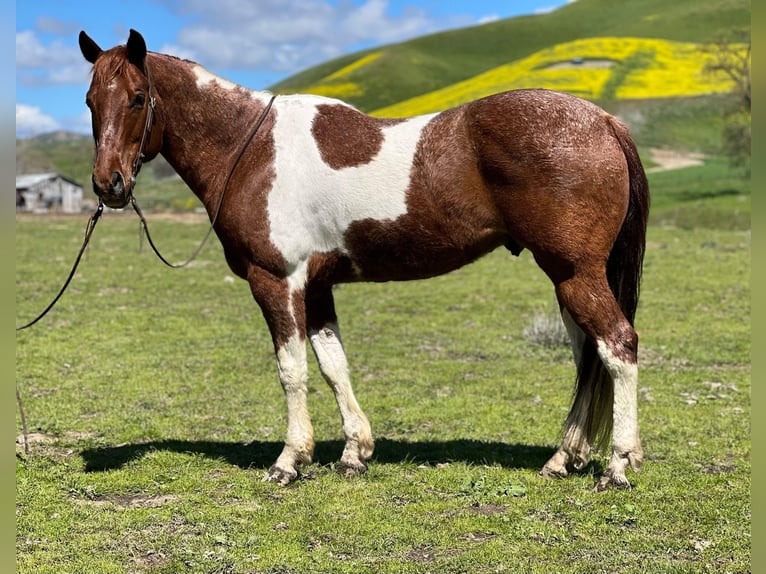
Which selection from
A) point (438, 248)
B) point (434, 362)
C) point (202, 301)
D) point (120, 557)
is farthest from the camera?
point (202, 301)

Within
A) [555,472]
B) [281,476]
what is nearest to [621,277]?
[555,472]

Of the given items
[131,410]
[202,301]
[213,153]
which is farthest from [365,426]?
[202,301]

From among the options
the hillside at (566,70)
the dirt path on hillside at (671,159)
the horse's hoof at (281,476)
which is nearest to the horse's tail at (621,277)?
the horse's hoof at (281,476)

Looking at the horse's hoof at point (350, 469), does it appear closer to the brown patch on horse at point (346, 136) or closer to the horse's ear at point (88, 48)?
the brown patch on horse at point (346, 136)

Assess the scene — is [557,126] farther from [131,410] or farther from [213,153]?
[131,410]

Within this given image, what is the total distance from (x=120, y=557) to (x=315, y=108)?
353 centimetres

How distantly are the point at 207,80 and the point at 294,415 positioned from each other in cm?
279

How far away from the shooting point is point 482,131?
5.25m

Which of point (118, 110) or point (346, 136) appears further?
point (346, 136)

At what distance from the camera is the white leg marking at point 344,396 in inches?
235

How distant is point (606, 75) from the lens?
5359cm

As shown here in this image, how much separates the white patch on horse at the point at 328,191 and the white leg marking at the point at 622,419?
1.88 m

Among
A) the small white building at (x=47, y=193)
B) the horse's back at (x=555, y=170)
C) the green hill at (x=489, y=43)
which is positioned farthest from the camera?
the green hill at (x=489, y=43)

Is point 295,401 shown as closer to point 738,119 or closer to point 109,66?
point 109,66
